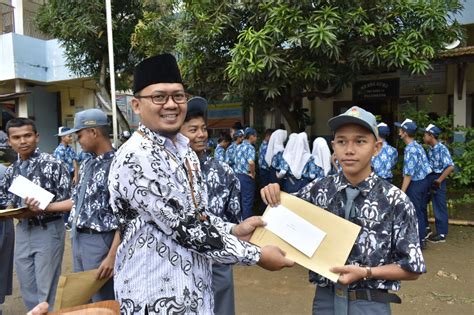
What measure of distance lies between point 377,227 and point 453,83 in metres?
8.99

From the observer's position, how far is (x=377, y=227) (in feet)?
5.66

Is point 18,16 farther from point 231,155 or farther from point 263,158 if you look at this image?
point 263,158

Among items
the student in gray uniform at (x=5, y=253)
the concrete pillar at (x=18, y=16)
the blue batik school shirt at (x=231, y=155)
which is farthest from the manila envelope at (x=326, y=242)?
the concrete pillar at (x=18, y=16)

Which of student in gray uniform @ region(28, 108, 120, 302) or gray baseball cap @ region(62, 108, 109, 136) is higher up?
gray baseball cap @ region(62, 108, 109, 136)

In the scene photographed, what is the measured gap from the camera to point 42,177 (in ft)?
10.7

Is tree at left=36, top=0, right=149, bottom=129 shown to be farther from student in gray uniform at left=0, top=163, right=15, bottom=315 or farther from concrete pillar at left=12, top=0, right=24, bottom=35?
student in gray uniform at left=0, top=163, right=15, bottom=315

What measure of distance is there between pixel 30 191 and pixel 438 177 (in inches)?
214

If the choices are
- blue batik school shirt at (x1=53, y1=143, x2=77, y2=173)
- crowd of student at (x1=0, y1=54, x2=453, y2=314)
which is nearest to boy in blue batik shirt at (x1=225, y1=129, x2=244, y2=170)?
blue batik school shirt at (x1=53, y1=143, x2=77, y2=173)

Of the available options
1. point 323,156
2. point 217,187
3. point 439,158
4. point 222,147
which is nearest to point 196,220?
point 217,187

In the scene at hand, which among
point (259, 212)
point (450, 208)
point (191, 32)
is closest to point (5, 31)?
point (191, 32)

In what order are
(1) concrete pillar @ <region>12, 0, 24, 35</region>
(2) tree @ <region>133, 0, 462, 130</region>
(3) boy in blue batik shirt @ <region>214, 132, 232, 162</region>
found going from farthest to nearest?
(1) concrete pillar @ <region>12, 0, 24, 35</region>
(3) boy in blue batik shirt @ <region>214, 132, 232, 162</region>
(2) tree @ <region>133, 0, 462, 130</region>

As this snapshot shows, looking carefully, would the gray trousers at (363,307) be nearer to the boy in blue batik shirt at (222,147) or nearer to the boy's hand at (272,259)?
the boy's hand at (272,259)

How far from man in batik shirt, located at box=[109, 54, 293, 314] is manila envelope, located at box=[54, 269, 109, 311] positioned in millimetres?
503

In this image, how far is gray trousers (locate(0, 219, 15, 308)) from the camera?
3507 millimetres
